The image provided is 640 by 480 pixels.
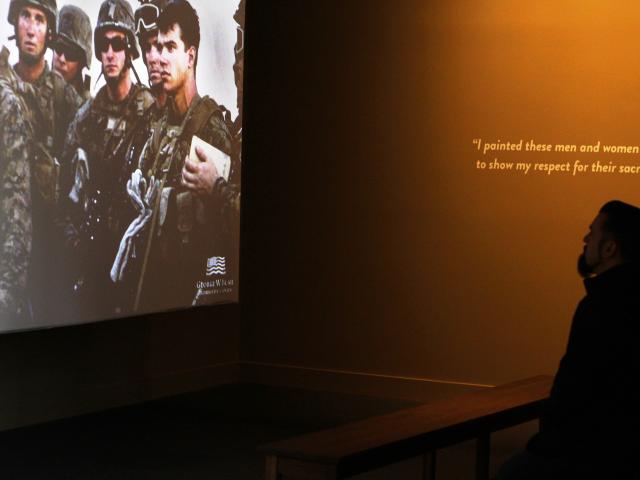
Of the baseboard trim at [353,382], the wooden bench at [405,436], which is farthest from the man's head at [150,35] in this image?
the baseboard trim at [353,382]

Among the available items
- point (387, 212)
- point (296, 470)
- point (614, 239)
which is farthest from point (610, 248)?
point (387, 212)

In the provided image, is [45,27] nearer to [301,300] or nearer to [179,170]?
[179,170]

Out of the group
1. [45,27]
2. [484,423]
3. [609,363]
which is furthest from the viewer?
[45,27]

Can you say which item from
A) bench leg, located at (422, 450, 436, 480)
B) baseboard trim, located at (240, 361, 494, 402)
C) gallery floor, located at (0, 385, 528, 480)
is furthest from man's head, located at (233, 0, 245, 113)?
bench leg, located at (422, 450, 436, 480)

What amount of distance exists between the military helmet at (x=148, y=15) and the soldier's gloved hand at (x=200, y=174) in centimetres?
73

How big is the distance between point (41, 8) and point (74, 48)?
0.26 meters

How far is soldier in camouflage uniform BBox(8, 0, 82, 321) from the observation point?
4641mm

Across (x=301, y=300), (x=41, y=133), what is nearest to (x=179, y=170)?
(x=41, y=133)

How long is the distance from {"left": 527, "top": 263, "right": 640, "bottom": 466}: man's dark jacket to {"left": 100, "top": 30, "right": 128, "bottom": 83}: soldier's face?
2823 mm

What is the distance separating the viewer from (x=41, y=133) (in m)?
4.79

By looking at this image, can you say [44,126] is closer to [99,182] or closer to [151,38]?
[99,182]

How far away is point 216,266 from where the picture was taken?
6.09 meters

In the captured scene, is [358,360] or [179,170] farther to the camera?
[358,360]

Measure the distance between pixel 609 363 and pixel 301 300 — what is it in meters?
4.30
